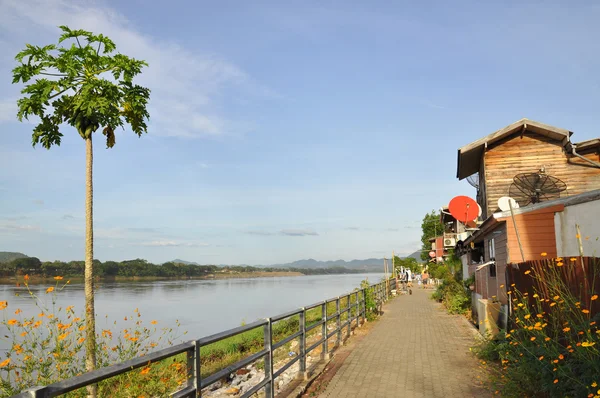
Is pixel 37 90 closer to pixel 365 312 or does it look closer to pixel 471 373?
pixel 471 373

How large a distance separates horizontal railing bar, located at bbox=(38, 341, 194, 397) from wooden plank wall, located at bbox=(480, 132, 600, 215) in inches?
742

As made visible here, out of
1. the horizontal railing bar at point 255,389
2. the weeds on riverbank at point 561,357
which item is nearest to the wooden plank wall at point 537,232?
the weeds on riverbank at point 561,357

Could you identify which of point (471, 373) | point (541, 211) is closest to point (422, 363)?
point (471, 373)

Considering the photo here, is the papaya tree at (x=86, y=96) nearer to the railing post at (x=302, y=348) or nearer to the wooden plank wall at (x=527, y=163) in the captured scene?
the railing post at (x=302, y=348)

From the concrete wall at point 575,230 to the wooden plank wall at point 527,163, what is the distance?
374 inches

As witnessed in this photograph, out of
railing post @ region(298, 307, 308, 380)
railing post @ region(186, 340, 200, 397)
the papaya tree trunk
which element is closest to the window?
railing post @ region(298, 307, 308, 380)

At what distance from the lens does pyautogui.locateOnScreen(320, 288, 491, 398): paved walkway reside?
742 centimetres

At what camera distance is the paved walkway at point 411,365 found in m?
7.42

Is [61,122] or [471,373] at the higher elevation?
[61,122]

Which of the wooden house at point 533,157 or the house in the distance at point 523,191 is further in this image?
the wooden house at point 533,157

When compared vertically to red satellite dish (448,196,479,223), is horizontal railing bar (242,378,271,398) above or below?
below

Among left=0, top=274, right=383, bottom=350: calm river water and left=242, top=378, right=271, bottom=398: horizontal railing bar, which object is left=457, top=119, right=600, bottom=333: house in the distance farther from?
left=0, top=274, right=383, bottom=350: calm river water

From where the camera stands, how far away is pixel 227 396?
9.85 meters

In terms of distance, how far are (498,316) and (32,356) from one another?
936 cm
